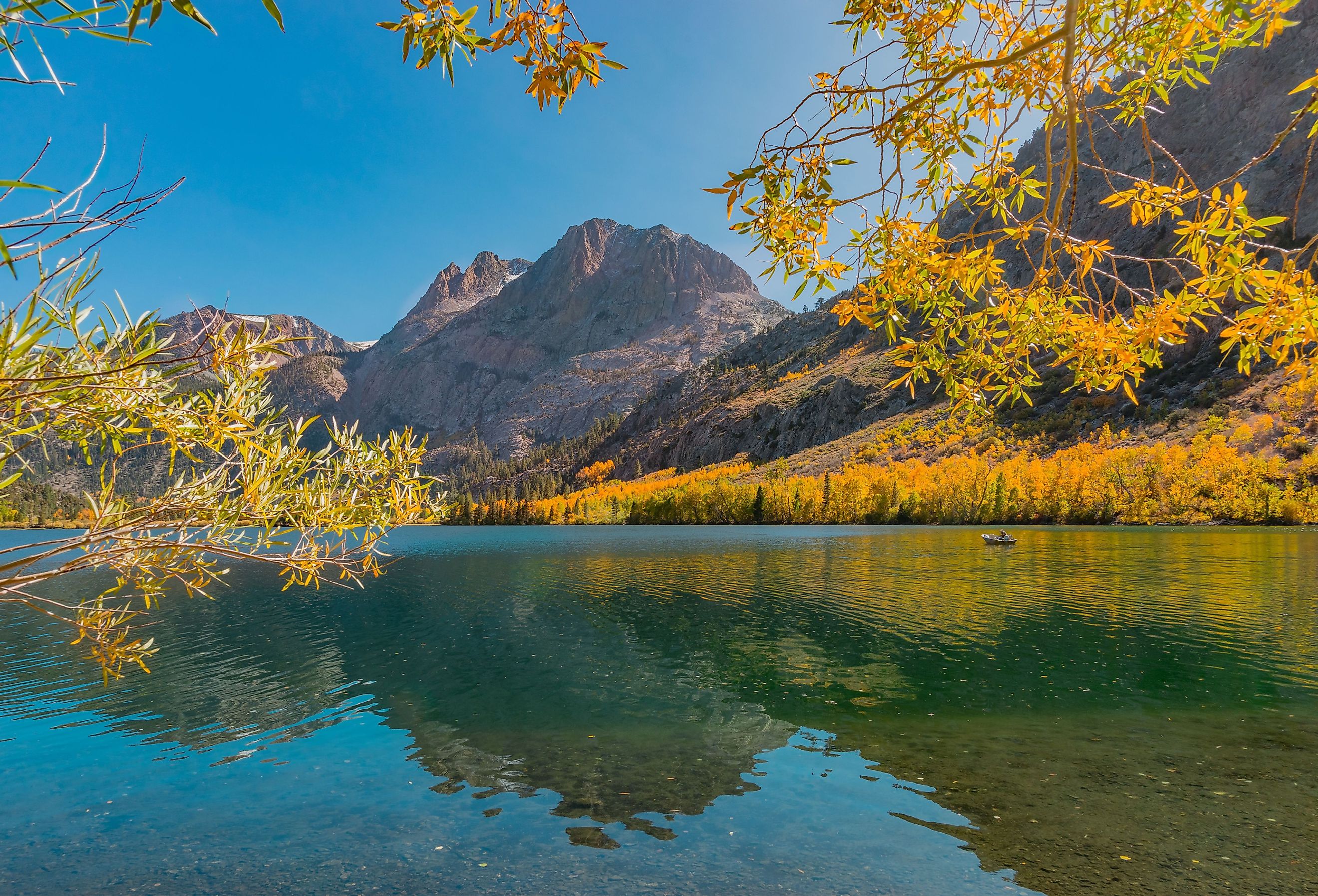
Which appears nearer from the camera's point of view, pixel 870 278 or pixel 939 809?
pixel 870 278

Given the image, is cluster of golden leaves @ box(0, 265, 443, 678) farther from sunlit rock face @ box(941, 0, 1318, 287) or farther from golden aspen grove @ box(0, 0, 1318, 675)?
Result: sunlit rock face @ box(941, 0, 1318, 287)

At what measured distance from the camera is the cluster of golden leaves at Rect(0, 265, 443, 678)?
4582mm

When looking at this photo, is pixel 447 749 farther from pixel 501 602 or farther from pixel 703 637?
pixel 501 602

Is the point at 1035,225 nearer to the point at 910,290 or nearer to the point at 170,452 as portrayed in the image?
the point at 910,290

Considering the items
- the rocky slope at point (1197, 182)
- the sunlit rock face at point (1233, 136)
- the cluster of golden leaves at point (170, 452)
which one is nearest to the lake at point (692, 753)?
the cluster of golden leaves at point (170, 452)

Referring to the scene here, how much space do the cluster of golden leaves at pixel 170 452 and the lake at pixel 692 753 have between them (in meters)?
6.41

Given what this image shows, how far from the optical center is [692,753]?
14305 mm

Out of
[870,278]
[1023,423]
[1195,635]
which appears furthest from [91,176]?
[1023,423]

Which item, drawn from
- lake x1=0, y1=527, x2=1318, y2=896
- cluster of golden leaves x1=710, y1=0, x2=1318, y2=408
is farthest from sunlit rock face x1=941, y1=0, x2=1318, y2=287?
cluster of golden leaves x1=710, y1=0, x2=1318, y2=408

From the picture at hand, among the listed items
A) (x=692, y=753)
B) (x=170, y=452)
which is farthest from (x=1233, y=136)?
(x=170, y=452)

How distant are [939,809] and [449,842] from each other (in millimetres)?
9005

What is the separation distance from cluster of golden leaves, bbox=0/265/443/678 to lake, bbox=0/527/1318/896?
21.0ft

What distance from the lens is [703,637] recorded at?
26.4m

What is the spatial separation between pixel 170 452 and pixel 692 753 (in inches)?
479
